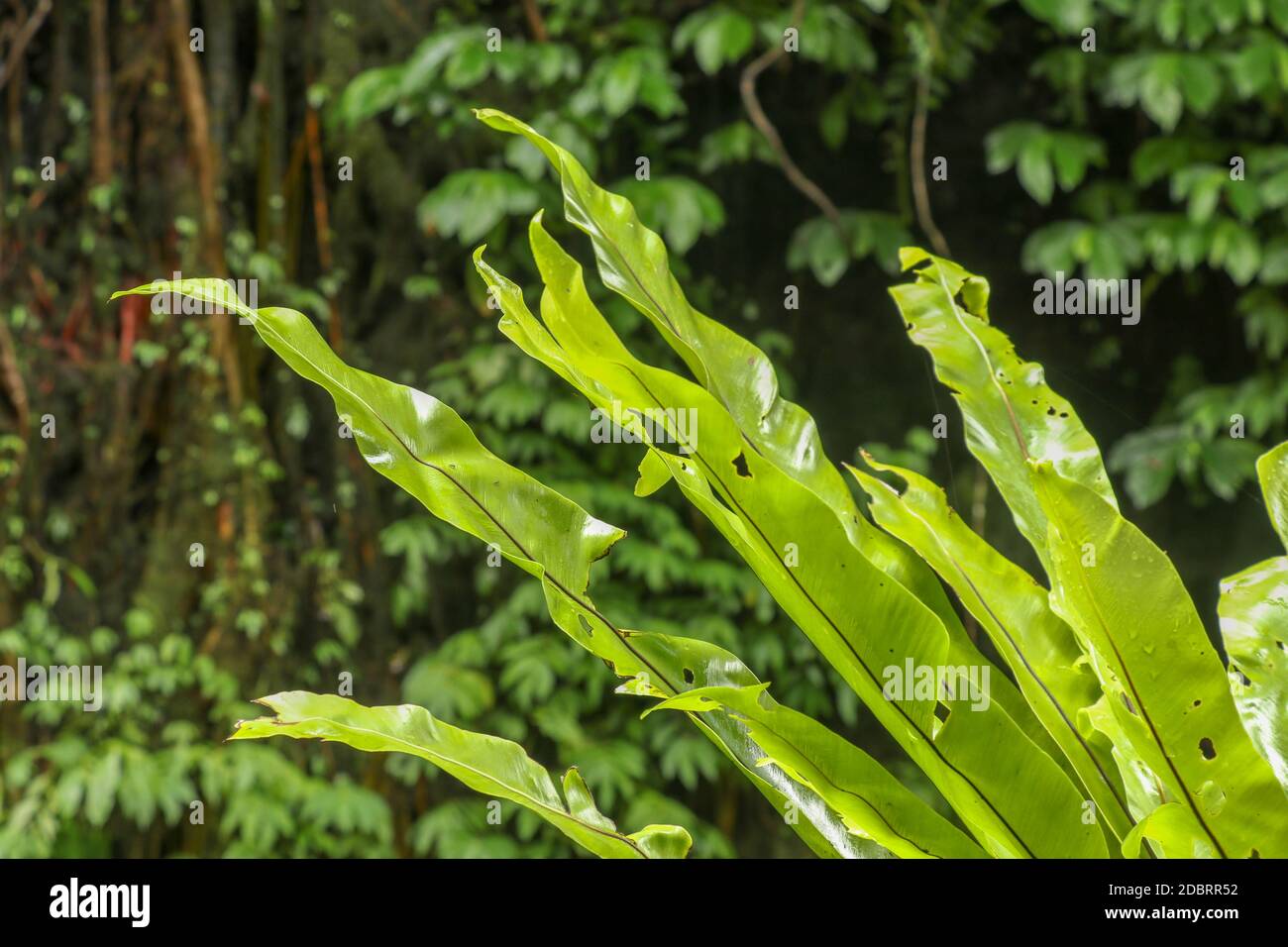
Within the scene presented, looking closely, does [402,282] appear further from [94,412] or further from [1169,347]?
[1169,347]

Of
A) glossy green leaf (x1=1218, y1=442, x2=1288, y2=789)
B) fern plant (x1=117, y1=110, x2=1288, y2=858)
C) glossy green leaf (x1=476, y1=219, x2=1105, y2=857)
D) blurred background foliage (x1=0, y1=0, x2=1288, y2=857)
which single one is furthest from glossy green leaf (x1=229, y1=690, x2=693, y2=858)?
blurred background foliage (x1=0, y1=0, x2=1288, y2=857)

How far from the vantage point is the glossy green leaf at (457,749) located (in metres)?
0.41

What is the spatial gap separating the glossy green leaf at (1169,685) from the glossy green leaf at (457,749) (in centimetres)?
17

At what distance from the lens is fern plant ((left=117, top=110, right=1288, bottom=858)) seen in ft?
1.28

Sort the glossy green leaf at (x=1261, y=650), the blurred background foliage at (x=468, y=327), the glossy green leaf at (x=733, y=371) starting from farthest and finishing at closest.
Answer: the blurred background foliage at (x=468, y=327), the glossy green leaf at (x=733, y=371), the glossy green leaf at (x=1261, y=650)

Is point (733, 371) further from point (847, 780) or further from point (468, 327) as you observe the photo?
point (468, 327)

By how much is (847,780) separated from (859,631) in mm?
57

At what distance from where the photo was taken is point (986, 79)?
65.2 inches

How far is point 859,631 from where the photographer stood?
426 mm

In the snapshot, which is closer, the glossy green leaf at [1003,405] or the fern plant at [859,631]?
the fern plant at [859,631]

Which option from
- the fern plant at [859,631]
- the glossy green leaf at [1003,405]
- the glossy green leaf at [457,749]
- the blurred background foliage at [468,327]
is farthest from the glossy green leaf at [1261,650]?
the blurred background foliage at [468,327]

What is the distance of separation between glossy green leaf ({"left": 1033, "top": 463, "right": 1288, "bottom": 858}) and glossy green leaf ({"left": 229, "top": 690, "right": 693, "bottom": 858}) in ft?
0.57

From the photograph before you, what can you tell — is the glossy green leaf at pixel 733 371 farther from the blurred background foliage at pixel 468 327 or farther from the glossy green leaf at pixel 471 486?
the blurred background foliage at pixel 468 327

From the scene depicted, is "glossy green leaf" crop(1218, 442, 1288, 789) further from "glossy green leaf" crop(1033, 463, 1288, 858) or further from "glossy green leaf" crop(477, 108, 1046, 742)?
"glossy green leaf" crop(477, 108, 1046, 742)
